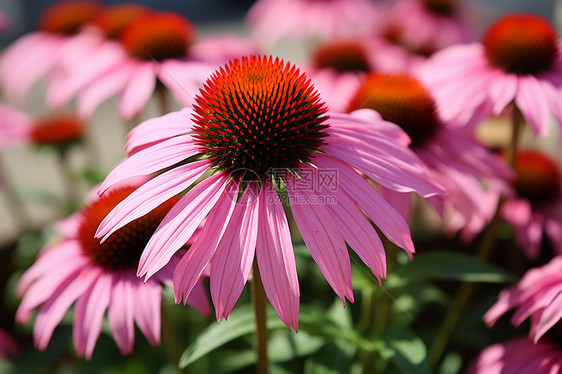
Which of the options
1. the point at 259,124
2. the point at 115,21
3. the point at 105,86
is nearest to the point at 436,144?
the point at 259,124

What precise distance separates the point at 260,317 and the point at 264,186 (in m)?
0.18

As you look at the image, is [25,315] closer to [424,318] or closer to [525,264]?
[424,318]

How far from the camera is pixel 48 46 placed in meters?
1.69

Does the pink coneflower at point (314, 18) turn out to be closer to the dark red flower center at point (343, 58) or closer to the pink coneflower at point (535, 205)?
the dark red flower center at point (343, 58)

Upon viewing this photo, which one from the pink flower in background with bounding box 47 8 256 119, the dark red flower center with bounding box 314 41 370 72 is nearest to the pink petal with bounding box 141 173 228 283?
the pink flower in background with bounding box 47 8 256 119

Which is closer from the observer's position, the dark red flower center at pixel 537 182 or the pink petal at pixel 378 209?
the pink petal at pixel 378 209

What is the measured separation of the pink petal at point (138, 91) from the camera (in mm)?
1080

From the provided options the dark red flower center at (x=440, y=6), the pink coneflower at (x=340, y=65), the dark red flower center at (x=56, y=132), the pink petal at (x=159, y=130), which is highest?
the pink petal at (x=159, y=130)

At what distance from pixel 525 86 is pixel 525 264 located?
82 centimetres

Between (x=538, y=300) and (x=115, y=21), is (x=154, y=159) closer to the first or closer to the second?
(x=538, y=300)

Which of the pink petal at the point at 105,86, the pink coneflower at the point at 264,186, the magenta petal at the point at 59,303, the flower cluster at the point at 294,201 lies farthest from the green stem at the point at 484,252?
the pink petal at the point at 105,86

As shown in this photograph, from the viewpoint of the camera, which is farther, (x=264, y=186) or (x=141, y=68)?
(x=141, y=68)

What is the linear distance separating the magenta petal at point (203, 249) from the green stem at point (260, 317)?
81 mm

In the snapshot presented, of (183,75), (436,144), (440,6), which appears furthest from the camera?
(440,6)
